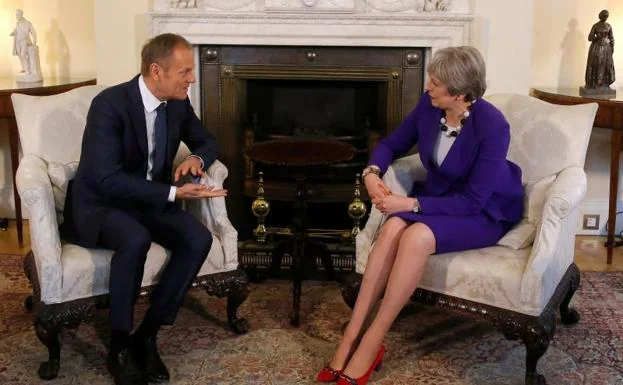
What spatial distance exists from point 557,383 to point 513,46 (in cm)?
172

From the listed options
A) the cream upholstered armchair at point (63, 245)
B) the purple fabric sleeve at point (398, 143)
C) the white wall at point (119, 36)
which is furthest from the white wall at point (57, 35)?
the purple fabric sleeve at point (398, 143)

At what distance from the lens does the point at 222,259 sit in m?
2.79

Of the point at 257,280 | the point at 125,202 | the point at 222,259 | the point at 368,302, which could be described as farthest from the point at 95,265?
the point at 257,280

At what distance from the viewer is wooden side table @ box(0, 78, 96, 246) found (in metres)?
3.67

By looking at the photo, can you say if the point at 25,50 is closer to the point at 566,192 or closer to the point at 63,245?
the point at 63,245

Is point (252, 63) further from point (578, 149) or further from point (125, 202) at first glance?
point (578, 149)

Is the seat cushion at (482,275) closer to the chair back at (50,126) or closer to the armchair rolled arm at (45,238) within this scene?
the armchair rolled arm at (45,238)

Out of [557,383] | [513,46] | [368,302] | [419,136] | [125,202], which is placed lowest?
[557,383]

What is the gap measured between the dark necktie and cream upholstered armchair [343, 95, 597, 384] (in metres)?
0.75

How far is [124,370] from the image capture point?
246 cm

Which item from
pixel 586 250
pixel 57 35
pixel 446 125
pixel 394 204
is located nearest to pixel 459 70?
pixel 446 125

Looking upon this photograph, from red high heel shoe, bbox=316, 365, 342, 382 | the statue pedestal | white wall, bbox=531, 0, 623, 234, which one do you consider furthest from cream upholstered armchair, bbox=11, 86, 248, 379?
white wall, bbox=531, 0, 623, 234

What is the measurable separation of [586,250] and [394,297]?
1905mm

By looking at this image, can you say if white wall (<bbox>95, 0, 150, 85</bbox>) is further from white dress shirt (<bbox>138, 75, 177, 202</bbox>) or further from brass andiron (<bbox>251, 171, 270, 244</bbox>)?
white dress shirt (<bbox>138, 75, 177, 202</bbox>)
